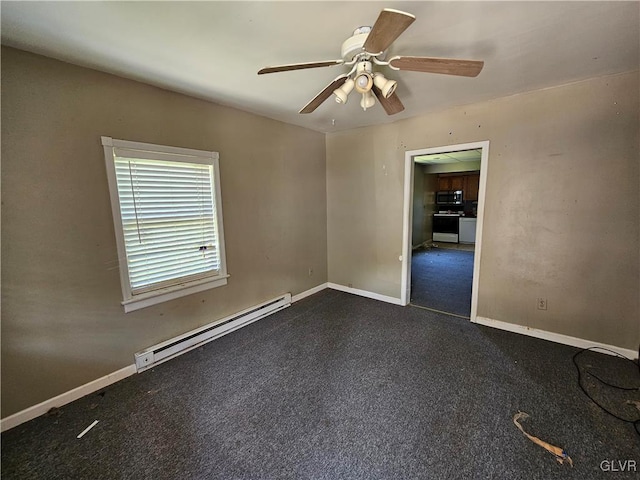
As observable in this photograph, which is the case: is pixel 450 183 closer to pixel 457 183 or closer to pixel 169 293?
pixel 457 183

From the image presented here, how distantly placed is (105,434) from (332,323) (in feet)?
6.84

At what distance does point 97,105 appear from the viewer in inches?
76.9

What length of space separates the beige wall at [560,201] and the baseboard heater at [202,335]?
8.27ft

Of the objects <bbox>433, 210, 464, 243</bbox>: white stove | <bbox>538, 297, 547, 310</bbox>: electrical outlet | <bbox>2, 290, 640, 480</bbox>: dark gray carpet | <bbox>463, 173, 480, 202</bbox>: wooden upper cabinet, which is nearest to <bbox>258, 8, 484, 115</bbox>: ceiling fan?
<bbox>2, 290, 640, 480</bbox>: dark gray carpet

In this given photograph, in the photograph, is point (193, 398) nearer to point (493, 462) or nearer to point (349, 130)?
point (493, 462)

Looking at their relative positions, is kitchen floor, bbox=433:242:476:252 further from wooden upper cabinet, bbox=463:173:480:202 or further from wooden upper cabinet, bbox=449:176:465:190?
wooden upper cabinet, bbox=449:176:465:190

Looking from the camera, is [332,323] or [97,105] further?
[332,323]

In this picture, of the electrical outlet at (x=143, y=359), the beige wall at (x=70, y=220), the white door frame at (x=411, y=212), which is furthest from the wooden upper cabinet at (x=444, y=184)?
the electrical outlet at (x=143, y=359)

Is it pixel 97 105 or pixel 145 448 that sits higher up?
pixel 97 105

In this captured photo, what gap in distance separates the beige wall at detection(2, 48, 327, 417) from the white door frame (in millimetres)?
2158

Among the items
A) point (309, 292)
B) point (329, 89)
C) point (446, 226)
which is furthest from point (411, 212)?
point (446, 226)

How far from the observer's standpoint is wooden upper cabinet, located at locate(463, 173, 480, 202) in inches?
289

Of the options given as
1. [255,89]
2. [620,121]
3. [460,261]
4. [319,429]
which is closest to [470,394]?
[319,429]

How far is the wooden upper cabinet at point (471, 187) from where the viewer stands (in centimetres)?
733
